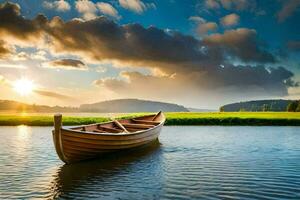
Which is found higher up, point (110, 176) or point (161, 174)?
point (161, 174)

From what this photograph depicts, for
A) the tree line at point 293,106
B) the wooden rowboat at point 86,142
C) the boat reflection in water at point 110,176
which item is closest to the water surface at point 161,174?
the boat reflection in water at point 110,176

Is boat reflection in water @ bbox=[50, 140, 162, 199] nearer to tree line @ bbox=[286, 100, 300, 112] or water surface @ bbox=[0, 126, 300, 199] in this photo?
water surface @ bbox=[0, 126, 300, 199]

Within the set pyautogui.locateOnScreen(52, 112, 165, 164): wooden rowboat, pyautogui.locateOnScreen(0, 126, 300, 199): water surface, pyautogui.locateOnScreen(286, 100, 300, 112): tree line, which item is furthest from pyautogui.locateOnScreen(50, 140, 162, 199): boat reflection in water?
pyautogui.locateOnScreen(286, 100, 300, 112): tree line

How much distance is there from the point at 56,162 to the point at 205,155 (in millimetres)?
8956

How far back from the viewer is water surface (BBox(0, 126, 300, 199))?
42.4 ft

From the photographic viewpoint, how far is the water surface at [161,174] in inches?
509

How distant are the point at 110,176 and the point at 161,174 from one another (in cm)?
232

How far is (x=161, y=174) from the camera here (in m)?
16.2

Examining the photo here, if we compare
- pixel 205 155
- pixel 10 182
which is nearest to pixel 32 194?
pixel 10 182

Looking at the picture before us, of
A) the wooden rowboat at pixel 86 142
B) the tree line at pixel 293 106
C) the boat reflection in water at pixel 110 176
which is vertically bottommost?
the boat reflection in water at pixel 110 176

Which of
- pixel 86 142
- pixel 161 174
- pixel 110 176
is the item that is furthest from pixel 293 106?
pixel 110 176

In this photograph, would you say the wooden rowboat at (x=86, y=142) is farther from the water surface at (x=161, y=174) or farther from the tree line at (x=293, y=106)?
the tree line at (x=293, y=106)

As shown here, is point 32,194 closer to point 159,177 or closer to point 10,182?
point 10,182

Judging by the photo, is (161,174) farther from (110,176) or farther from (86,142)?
(86,142)
